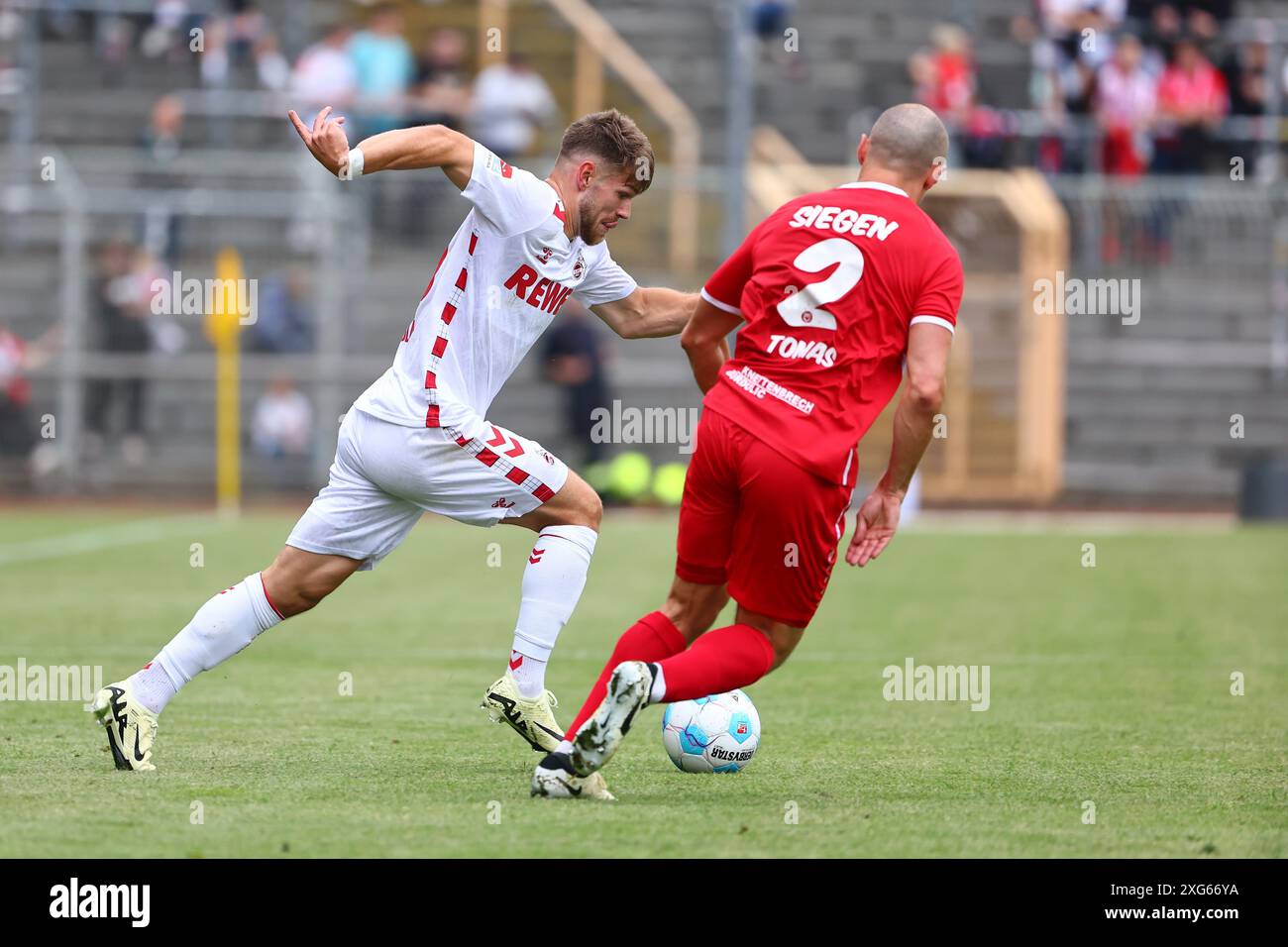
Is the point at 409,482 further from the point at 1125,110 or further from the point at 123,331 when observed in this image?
the point at 1125,110

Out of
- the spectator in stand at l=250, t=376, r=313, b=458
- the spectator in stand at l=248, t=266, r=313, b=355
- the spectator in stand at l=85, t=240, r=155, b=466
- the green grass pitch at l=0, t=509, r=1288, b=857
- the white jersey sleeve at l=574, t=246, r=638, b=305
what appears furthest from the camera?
the spectator in stand at l=248, t=266, r=313, b=355

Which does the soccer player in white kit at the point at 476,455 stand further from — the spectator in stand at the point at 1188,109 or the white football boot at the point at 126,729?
the spectator in stand at the point at 1188,109

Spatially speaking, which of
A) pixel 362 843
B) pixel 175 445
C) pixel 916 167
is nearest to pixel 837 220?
pixel 916 167

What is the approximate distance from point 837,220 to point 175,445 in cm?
1643

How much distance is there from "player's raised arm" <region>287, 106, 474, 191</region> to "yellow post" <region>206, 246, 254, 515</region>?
571 inches

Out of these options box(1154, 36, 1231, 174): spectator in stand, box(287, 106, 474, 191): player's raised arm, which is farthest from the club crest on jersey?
box(1154, 36, 1231, 174): spectator in stand

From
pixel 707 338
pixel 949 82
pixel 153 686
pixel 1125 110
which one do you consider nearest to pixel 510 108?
pixel 949 82

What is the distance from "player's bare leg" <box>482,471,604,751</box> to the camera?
6.54 meters

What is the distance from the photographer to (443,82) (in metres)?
22.2

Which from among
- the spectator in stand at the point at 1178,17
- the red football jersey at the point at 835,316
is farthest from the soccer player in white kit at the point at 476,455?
the spectator in stand at the point at 1178,17

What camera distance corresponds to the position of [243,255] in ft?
71.4

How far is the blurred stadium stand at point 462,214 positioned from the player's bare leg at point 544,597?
14.8m

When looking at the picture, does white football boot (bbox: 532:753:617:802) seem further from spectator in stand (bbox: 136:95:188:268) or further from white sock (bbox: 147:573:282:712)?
spectator in stand (bbox: 136:95:188:268)

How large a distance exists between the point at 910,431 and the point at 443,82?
57.1 feet
